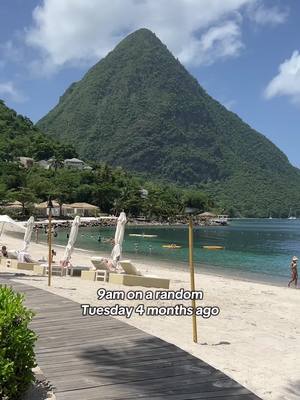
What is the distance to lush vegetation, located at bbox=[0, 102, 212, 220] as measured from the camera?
93562 millimetres

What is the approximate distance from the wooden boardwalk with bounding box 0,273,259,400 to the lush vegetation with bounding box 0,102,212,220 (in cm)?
7359

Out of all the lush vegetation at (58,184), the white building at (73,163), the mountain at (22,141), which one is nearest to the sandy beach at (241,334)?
the lush vegetation at (58,184)

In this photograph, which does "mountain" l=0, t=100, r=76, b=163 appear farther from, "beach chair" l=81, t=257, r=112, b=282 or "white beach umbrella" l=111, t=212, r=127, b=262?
"beach chair" l=81, t=257, r=112, b=282

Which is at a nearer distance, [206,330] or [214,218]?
[206,330]

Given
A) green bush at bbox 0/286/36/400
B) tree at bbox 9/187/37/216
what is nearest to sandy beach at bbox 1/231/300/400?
green bush at bbox 0/286/36/400

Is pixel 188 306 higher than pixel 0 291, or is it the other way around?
pixel 0 291

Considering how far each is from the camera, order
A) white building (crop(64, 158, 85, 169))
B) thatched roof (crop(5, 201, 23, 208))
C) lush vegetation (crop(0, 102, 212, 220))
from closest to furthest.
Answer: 1. thatched roof (crop(5, 201, 23, 208))
2. lush vegetation (crop(0, 102, 212, 220))
3. white building (crop(64, 158, 85, 169))

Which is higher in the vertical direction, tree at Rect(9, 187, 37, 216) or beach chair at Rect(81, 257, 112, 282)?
tree at Rect(9, 187, 37, 216)

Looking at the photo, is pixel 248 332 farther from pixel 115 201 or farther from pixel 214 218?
pixel 214 218

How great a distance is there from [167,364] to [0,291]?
2.05 metres

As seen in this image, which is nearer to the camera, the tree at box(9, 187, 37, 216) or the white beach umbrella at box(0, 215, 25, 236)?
the white beach umbrella at box(0, 215, 25, 236)

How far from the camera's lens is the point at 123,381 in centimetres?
485

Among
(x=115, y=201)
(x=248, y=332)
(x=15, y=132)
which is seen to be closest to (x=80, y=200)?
(x=115, y=201)

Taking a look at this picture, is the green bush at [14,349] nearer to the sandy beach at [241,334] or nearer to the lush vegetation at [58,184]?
the sandy beach at [241,334]
